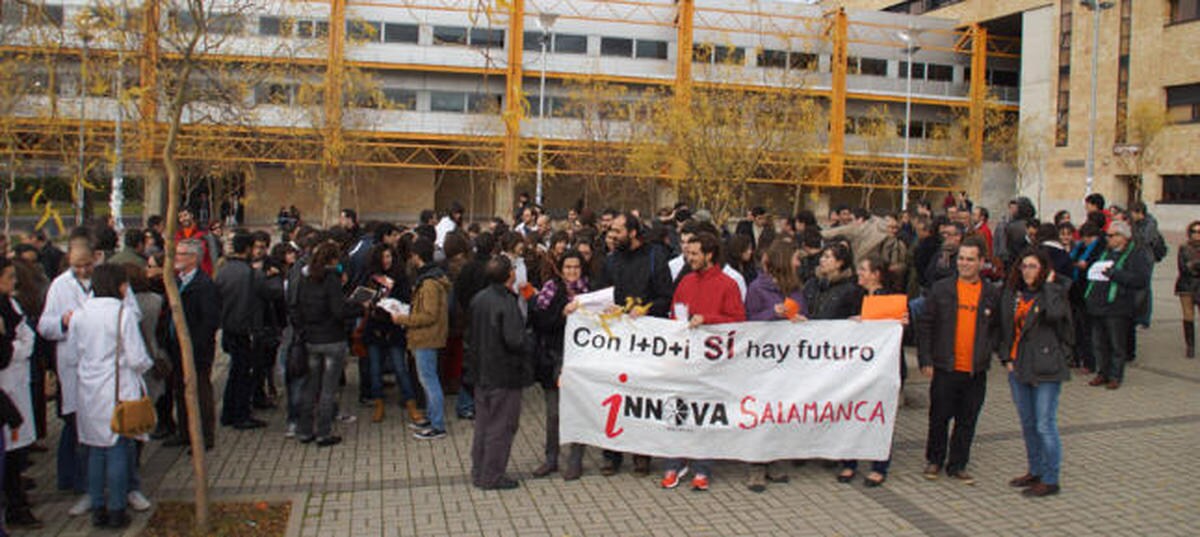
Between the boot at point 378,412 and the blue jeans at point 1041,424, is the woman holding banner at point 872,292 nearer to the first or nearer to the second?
the blue jeans at point 1041,424

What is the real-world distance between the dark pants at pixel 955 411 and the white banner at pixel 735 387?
335 mm

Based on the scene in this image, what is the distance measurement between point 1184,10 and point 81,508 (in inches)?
1889

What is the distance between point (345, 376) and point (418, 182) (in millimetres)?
43739

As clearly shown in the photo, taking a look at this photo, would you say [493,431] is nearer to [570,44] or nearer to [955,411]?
[955,411]

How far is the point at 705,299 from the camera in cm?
716

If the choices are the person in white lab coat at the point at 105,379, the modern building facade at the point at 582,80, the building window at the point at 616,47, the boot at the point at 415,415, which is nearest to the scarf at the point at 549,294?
the boot at the point at 415,415

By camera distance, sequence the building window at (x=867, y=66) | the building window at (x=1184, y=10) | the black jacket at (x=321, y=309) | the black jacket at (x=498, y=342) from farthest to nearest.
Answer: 1. the building window at (x=867, y=66)
2. the building window at (x=1184, y=10)
3. the black jacket at (x=321, y=309)
4. the black jacket at (x=498, y=342)

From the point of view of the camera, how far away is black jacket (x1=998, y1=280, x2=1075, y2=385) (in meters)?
6.78

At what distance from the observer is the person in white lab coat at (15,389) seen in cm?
592

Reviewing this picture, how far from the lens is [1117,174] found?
4472 cm

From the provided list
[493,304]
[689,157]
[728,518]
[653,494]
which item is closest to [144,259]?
[493,304]

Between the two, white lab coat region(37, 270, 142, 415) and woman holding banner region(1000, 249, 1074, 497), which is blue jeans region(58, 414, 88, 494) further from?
woman holding banner region(1000, 249, 1074, 497)

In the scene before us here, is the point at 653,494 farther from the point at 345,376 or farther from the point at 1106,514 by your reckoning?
the point at 345,376

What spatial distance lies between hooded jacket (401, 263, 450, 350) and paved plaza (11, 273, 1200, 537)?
91 centimetres
